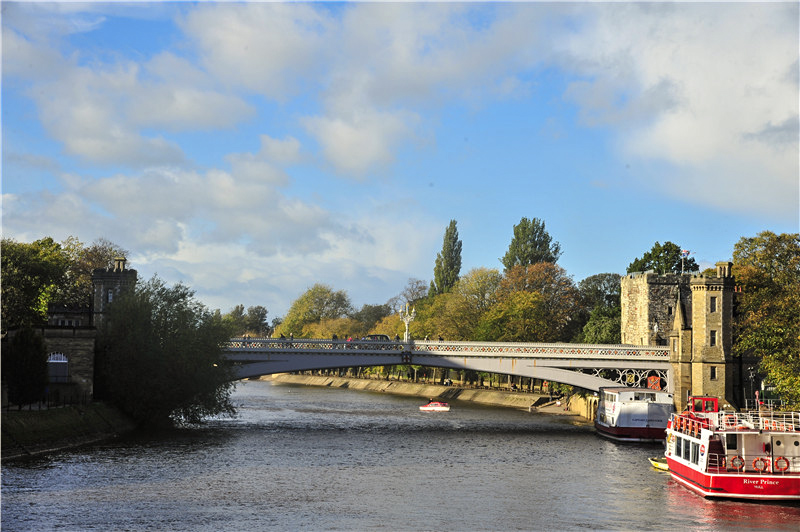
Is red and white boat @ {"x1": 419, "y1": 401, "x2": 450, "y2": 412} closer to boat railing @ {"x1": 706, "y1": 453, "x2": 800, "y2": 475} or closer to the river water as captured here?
the river water

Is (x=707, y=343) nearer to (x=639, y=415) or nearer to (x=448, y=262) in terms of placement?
(x=639, y=415)

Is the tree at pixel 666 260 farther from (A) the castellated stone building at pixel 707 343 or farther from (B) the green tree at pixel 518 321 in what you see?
(A) the castellated stone building at pixel 707 343

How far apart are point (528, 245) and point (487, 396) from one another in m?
36.0

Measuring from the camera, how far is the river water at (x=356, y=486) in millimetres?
46281

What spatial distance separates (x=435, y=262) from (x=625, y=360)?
96.5m

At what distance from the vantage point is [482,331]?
141375 millimetres

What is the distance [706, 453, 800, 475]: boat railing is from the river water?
208 cm

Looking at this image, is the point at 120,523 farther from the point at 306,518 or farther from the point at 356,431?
the point at 356,431

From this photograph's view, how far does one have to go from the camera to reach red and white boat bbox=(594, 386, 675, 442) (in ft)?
278

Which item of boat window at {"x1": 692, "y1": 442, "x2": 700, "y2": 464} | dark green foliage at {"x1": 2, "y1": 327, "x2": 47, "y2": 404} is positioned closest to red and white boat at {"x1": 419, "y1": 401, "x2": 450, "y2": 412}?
dark green foliage at {"x1": 2, "y1": 327, "x2": 47, "y2": 404}

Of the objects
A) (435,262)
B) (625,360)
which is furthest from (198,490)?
(435,262)

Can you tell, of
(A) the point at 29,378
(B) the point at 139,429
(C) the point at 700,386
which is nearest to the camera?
(A) the point at 29,378

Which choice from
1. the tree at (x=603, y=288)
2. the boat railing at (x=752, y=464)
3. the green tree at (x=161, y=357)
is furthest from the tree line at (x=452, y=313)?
the boat railing at (x=752, y=464)

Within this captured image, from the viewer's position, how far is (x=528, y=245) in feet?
552
